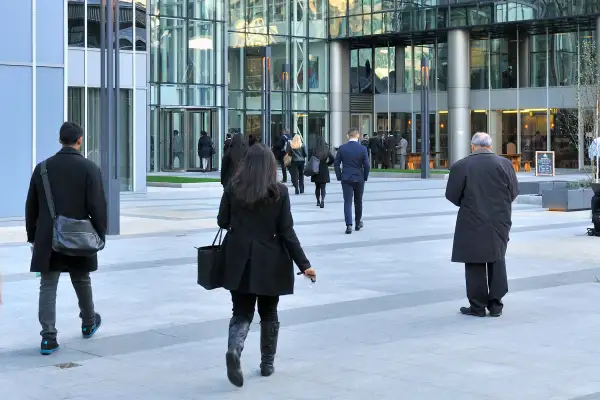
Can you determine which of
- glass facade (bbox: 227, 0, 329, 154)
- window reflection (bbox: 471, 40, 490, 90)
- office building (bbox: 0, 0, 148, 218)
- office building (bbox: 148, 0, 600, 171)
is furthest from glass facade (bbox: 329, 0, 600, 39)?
office building (bbox: 0, 0, 148, 218)

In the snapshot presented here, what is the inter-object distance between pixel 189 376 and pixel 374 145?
40.3 m

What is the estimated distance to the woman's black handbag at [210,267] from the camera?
706 cm

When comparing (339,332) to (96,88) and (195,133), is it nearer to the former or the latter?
(96,88)

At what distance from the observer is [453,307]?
10.3 metres

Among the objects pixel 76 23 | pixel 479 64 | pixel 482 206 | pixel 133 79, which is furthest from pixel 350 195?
pixel 479 64

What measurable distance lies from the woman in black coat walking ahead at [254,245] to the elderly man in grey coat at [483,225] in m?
3.13

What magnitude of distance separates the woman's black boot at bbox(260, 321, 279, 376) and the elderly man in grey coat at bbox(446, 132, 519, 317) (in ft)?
10.2

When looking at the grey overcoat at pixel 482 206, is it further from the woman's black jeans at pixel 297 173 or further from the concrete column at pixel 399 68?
the concrete column at pixel 399 68

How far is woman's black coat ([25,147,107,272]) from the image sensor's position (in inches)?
321

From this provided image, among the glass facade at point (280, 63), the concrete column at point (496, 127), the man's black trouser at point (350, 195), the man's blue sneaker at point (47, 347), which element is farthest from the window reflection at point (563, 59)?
the man's blue sneaker at point (47, 347)

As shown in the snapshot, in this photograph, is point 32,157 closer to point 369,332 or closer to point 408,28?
point 369,332

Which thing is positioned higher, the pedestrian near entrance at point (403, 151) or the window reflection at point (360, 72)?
the window reflection at point (360, 72)

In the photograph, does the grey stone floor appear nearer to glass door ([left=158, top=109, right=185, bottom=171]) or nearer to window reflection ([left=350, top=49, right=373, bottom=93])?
glass door ([left=158, top=109, right=185, bottom=171])

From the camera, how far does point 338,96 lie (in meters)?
54.9
